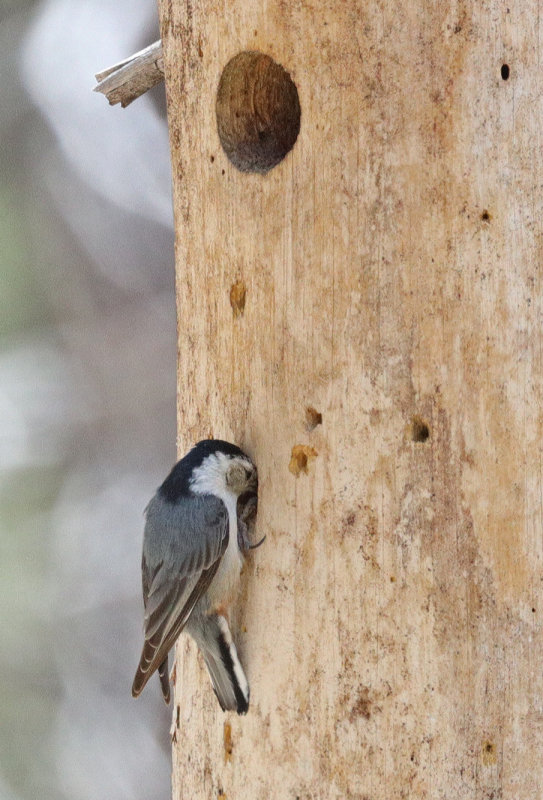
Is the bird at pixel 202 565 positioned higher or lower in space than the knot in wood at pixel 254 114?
lower

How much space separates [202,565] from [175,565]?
0.06 meters

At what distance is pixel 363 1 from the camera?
204cm

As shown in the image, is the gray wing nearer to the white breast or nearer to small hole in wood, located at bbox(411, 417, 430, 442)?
the white breast

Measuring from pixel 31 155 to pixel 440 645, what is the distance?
140 inches

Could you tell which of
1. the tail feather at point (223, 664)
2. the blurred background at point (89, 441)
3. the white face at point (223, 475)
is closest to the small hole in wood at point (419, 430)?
the white face at point (223, 475)

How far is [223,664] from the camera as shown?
219 centimetres

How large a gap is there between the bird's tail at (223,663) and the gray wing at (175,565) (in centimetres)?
8

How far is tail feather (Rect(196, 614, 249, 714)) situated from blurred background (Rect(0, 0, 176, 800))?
2044mm

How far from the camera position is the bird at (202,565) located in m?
2.17

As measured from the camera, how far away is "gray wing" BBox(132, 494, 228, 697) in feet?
7.03

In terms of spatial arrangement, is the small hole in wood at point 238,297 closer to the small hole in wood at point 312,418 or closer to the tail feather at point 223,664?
the small hole in wood at point 312,418

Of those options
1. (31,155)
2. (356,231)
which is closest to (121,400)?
(31,155)

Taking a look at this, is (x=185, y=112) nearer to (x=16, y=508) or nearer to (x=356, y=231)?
(x=356, y=231)

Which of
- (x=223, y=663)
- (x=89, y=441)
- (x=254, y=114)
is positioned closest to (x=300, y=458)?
(x=223, y=663)
